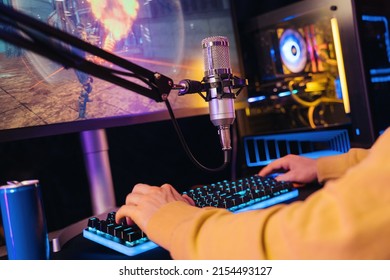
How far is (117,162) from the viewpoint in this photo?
1.04m

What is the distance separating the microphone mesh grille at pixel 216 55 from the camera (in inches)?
26.4

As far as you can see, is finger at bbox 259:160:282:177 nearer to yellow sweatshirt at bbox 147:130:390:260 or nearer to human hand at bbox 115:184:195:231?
human hand at bbox 115:184:195:231

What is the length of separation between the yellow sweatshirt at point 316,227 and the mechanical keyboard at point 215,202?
0.08 meters

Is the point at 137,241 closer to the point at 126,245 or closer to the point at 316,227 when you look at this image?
the point at 126,245

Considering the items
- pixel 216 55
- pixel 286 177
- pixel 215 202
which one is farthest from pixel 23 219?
pixel 286 177

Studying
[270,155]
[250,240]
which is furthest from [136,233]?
[270,155]

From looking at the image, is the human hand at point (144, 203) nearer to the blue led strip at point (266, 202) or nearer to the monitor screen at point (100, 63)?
the blue led strip at point (266, 202)

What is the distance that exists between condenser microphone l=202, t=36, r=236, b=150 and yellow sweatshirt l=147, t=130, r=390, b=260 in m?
0.28

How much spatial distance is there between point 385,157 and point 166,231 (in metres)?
0.23

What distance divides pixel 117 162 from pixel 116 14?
0.37 meters

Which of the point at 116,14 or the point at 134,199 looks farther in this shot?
the point at 116,14

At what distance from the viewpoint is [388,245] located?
13.4 inches
